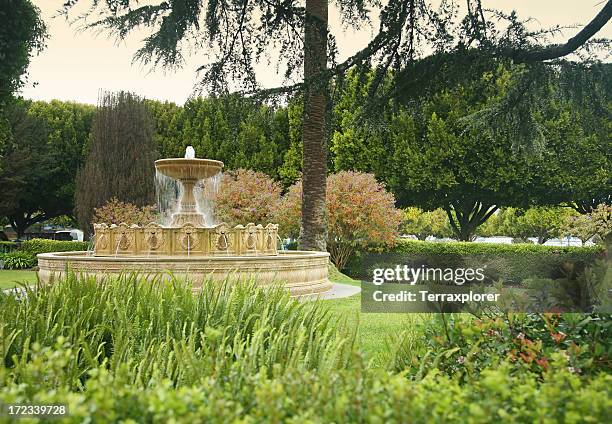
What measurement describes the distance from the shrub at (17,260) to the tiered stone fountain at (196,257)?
1060 cm

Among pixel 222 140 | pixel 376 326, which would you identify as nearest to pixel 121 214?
pixel 222 140

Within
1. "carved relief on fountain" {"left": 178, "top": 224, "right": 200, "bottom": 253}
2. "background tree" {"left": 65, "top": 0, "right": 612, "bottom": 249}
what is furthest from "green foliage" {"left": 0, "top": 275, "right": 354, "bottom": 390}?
"carved relief on fountain" {"left": 178, "top": 224, "right": 200, "bottom": 253}

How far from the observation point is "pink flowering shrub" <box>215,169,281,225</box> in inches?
780

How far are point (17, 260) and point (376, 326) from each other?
1779 cm

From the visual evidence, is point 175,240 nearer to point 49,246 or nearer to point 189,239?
point 189,239

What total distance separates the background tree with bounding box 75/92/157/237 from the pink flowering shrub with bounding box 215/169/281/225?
7436mm

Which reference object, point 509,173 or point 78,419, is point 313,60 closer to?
point 78,419

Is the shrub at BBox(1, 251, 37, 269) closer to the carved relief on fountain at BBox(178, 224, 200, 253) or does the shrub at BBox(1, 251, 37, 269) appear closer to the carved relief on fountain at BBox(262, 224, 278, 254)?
the carved relief on fountain at BBox(178, 224, 200, 253)

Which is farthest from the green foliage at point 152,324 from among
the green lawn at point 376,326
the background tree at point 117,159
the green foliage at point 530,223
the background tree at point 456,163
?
the green foliage at point 530,223

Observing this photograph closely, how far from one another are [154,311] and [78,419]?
9.13ft

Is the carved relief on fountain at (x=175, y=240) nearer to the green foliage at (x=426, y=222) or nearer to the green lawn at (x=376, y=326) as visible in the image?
the green lawn at (x=376, y=326)

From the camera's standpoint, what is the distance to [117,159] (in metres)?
26.3

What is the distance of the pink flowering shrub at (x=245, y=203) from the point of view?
19812 millimetres

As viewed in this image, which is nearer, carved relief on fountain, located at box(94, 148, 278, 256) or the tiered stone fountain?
the tiered stone fountain
